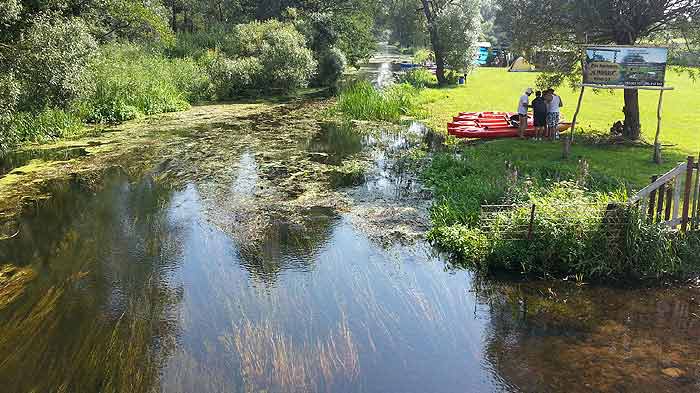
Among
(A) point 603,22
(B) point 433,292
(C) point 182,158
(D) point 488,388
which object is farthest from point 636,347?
(C) point 182,158

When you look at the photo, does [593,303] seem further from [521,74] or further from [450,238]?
[521,74]

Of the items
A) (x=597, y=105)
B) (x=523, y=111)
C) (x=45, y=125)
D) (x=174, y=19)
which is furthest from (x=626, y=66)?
(x=174, y=19)

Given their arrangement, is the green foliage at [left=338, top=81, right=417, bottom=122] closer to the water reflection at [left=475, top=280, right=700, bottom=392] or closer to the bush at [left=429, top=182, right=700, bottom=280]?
the bush at [left=429, top=182, right=700, bottom=280]

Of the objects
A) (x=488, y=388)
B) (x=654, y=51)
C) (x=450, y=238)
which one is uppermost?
(x=654, y=51)

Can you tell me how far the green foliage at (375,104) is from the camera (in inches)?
872

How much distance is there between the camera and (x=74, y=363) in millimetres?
6434

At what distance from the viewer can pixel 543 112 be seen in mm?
15781

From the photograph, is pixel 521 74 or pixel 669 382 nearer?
pixel 669 382

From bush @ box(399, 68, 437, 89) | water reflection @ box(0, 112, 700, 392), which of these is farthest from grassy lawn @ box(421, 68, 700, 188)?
water reflection @ box(0, 112, 700, 392)

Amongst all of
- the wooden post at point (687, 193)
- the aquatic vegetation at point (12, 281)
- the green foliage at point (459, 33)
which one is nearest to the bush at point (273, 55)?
the green foliage at point (459, 33)

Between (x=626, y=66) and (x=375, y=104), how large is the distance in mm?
11701

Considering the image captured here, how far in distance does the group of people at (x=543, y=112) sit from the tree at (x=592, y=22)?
1036mm

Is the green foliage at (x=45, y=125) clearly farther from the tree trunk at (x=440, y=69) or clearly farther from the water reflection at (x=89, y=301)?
the tree trunk at (x=440, y=69)

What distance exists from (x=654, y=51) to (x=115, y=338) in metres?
11.2
